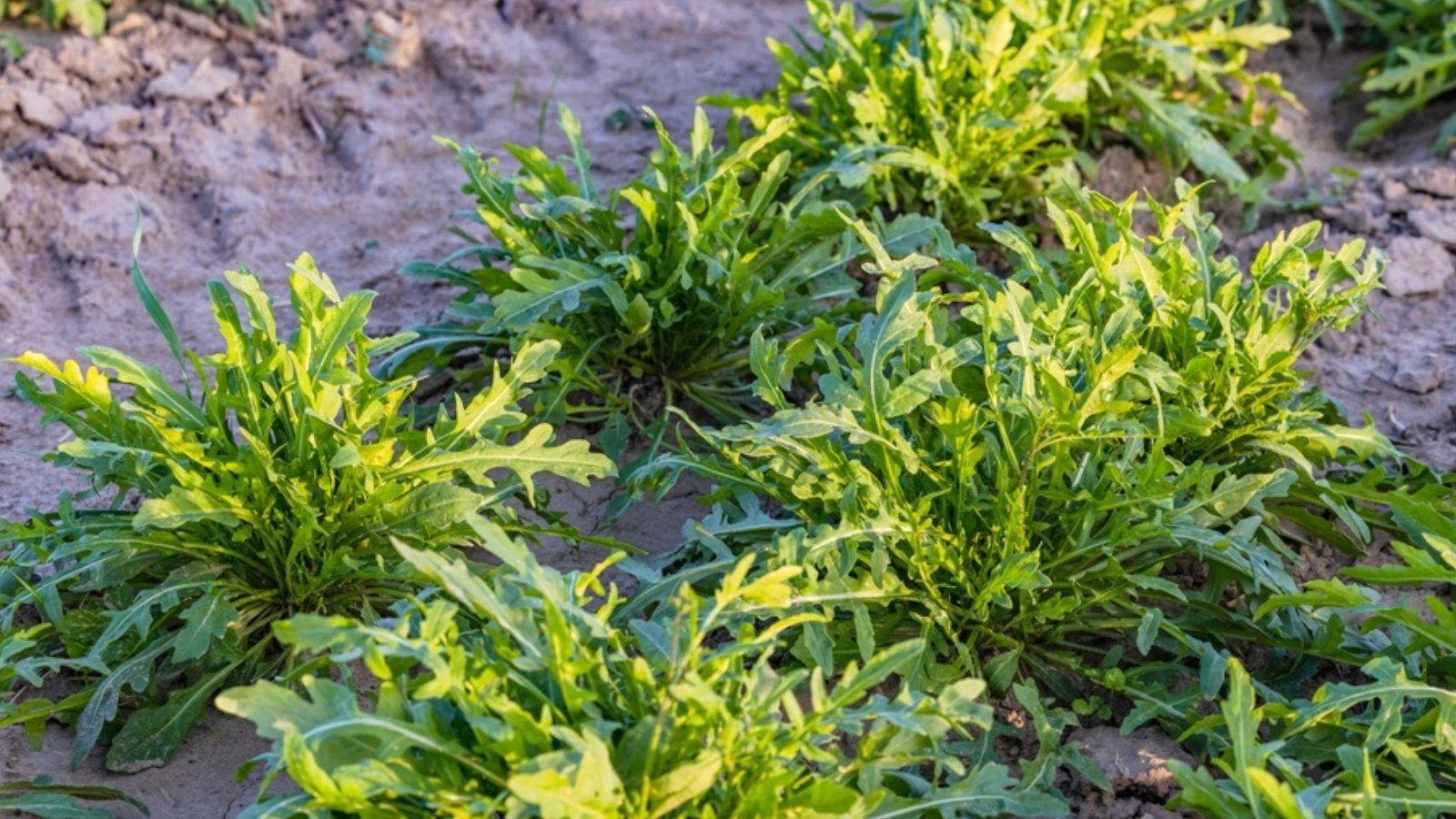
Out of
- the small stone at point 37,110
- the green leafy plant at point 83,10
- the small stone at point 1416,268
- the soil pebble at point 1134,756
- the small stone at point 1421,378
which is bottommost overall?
the soil pebble at point 1134,756

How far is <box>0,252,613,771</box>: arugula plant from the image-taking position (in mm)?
2672

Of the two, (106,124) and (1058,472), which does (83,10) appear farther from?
(1058,472)

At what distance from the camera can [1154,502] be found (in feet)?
9.03

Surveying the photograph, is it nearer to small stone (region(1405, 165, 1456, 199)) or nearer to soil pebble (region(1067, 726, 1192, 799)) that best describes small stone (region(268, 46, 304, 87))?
soil pebble (region(1067, 726, 1192, 799))

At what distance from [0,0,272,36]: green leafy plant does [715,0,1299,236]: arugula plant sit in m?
1.82

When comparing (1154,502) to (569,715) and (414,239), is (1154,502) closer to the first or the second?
(569,715)

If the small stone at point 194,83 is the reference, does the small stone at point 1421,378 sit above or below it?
below

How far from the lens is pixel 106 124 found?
4.47m

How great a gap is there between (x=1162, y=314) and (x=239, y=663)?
2027 mm

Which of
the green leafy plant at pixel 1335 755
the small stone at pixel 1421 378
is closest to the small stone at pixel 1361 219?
the small stone at pixel 1421 378

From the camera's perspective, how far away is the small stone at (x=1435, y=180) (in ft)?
14.5

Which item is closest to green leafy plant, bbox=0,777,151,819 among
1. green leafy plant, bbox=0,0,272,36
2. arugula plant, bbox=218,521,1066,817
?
arugula plant, bbox=218,521,1066,817

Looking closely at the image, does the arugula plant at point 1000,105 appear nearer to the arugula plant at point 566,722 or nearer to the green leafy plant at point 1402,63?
the green leafy plant at point 1402,63

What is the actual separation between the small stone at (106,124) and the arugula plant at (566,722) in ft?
8.92
